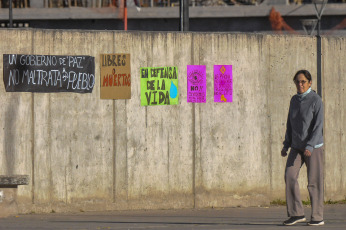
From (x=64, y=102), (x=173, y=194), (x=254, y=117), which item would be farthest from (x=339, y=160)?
(x=64, y=102)

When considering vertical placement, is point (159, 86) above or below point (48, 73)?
below

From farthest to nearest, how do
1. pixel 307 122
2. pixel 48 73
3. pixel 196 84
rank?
pixel 196 84, pixel 48 73, pixel 307 122

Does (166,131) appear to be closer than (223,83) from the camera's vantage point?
Yes

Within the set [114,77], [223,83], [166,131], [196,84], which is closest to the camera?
[114,77]

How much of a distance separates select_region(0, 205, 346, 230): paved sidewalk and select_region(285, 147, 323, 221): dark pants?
0.18m

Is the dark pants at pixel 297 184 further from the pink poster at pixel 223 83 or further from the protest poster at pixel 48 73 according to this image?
the protest poster at pixel 48 73

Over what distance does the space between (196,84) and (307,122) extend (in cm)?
251

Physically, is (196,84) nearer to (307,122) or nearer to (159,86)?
(159,86)

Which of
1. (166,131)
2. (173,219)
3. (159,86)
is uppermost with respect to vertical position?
(159,86)

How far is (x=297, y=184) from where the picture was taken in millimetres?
10641

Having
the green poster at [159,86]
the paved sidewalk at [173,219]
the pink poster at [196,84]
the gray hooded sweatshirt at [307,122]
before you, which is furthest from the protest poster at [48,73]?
the gray hooded sweatshirt at [307,122]

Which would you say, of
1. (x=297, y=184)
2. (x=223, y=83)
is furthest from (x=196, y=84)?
(x=297, y=184)

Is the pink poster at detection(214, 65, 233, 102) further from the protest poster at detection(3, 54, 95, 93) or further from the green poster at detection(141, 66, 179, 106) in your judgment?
the protest poster at detection(3, 54, 95, 93)

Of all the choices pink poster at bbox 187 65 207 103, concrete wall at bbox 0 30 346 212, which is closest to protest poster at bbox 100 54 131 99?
concrete wall at bbox 0 30 346 212
